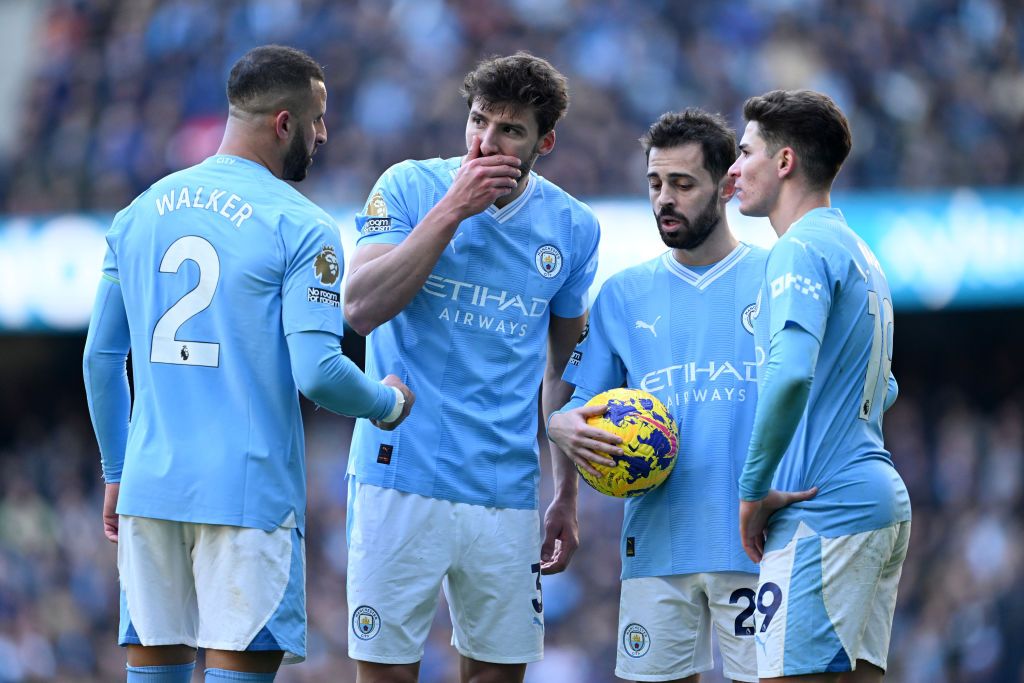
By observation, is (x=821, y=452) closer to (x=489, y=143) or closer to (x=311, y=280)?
(x=489, y=143)

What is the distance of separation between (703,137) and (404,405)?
5.19ft

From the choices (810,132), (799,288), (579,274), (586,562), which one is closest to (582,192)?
(586,562)

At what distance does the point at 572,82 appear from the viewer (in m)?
14.6

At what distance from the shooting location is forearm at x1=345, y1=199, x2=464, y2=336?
4.53 meters

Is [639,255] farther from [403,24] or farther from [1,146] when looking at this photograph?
[1,146]

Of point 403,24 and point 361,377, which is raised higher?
point 403,24

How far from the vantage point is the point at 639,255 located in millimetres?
12500

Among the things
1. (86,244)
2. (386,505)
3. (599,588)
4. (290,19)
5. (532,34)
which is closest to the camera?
(386,505)

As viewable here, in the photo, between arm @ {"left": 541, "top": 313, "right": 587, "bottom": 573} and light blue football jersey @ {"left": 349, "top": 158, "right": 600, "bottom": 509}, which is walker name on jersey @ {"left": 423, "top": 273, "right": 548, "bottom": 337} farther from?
arm @ {"left": 541, "top": 313, "right": 587, "bottom": 573}

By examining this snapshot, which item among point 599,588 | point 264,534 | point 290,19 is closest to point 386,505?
point 264,534

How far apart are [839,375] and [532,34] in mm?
11589

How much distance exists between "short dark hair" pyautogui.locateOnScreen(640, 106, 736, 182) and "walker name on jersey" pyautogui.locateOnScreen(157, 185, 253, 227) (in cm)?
163

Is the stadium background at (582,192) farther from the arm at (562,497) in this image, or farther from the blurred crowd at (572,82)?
the arm at (562,497)

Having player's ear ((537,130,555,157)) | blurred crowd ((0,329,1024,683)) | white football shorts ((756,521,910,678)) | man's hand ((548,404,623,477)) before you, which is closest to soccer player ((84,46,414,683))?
man's hand ((548,404,623,477))
